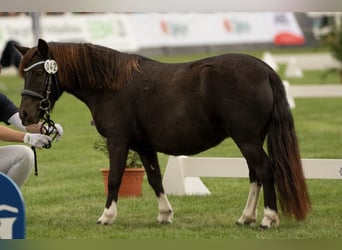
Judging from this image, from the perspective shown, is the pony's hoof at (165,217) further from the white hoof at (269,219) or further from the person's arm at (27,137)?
the person's arm at (27,137)

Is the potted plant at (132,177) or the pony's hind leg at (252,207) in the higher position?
the pony's hind leg at (252,207)

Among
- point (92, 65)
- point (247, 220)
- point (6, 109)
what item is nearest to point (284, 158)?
point (247, 220)

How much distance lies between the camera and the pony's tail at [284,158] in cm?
724

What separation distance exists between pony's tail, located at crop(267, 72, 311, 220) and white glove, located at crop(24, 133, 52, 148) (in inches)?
70.8

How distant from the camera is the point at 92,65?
7.73m

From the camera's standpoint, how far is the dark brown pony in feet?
23.7

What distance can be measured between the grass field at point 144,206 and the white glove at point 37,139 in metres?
0.69

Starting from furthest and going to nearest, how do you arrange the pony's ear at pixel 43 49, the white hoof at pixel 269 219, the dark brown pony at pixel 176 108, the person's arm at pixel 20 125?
the person's arm at pixel 20 125 < the pony's ear at pixel 43 49 < the white hoof at pixel 269 219 < the dark brown pony at pixel 176 108

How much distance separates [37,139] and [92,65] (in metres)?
0.77

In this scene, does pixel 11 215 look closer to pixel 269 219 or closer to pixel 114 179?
pixel 114 179

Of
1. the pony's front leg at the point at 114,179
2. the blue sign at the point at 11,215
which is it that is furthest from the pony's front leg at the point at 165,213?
the blue sign at the point at 11,215

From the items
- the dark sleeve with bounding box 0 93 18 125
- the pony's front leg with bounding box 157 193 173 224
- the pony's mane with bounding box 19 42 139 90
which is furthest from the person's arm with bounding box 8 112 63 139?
the pony's front leg with bounding box 157 193 173 224

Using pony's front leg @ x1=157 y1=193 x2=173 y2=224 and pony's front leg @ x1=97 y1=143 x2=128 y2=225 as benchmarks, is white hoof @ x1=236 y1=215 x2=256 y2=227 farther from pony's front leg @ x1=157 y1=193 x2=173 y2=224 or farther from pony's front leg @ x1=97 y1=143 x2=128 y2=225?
pony's front leg @ x1=97 y1=143 x2=128 y2=225

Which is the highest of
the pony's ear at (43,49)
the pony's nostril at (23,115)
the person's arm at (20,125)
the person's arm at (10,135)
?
the pony's ear at (43,49)
